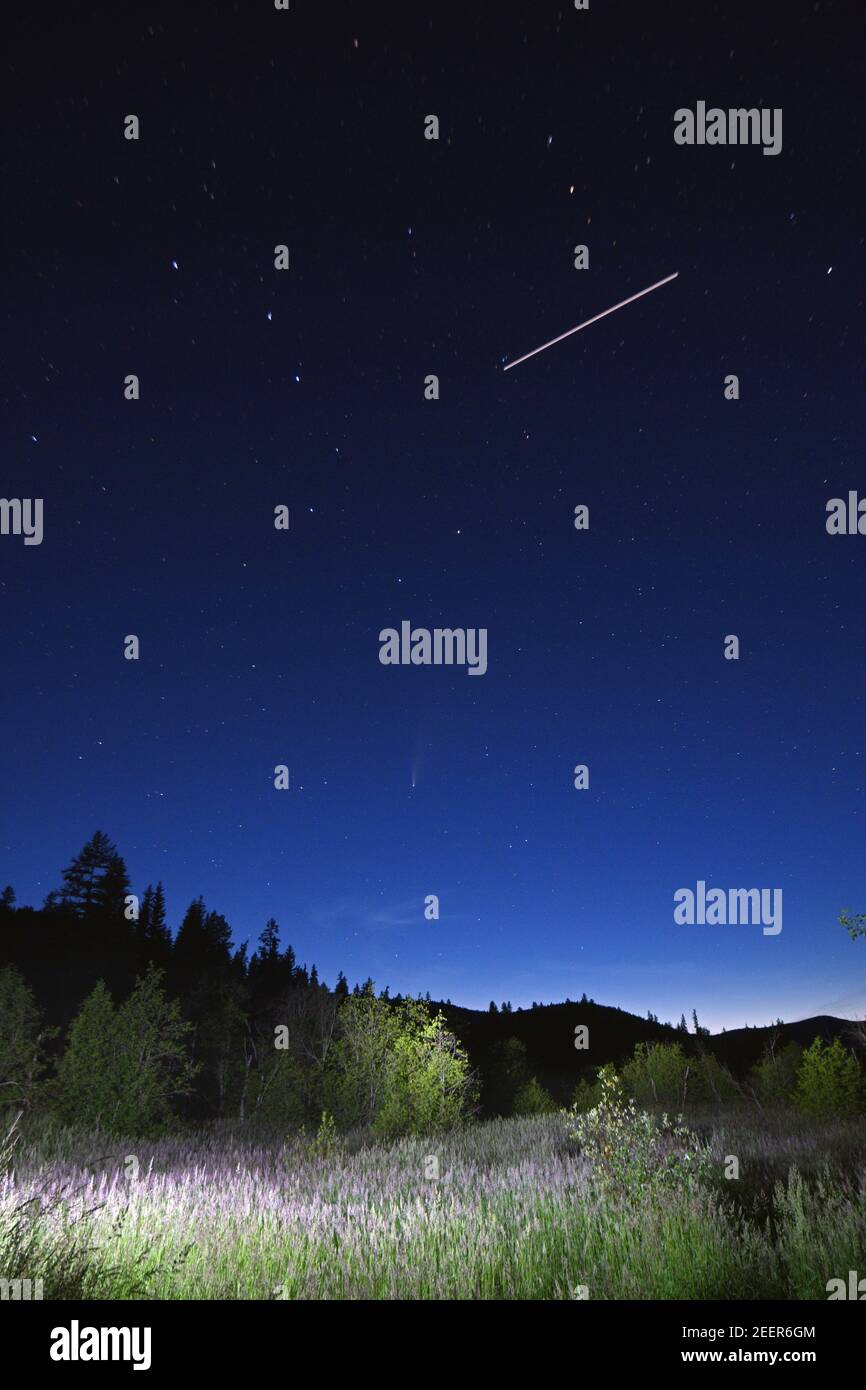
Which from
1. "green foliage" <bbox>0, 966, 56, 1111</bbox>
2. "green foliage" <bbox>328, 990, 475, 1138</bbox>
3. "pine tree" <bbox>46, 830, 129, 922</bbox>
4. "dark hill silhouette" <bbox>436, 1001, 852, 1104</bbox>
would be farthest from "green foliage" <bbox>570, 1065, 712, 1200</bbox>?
"dark hill silhouette" <bbox>436, 1001, 852, 1104</bbox>

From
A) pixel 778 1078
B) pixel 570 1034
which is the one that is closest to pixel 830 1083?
pixel 778 1078

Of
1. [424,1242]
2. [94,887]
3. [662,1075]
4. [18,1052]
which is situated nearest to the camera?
[424,1242]

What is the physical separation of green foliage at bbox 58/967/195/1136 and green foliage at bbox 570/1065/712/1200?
20.1 m

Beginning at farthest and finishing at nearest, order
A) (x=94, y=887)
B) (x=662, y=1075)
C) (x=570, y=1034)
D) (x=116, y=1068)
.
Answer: (x=570, y=1034), (x=94, y=887), (x=662, y=1075), (x=116, y=1068)

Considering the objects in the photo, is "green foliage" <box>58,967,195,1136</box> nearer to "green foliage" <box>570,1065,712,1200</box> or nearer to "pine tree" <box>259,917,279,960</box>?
"green foliage" <box>570,1065,712,1200</box>

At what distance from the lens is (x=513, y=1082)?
86.6 meters

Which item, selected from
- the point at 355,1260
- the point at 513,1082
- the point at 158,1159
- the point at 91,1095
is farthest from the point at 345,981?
the point at 355,1260

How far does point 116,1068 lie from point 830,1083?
2855 cm

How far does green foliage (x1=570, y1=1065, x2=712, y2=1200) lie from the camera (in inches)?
331

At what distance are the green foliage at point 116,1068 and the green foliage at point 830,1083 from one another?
24.5 meters

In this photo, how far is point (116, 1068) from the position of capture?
26.1 m

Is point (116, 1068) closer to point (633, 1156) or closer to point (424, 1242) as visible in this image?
point (633, 1156)

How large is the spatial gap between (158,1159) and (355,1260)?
9.87 metres
